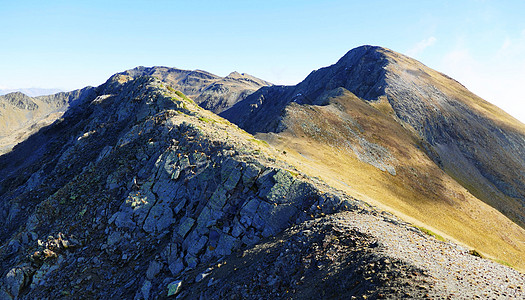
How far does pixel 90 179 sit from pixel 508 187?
9866cm

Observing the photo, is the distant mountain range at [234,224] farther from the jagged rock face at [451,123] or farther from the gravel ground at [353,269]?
the jagged rock face at [451,123]

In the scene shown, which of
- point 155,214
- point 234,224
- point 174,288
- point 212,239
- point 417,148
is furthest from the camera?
point 417,148

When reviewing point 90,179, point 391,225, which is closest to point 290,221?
point 391,225

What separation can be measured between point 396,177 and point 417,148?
23.3 meters

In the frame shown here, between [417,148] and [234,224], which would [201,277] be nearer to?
[234,224]

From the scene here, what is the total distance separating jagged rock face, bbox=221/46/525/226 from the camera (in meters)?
66.7

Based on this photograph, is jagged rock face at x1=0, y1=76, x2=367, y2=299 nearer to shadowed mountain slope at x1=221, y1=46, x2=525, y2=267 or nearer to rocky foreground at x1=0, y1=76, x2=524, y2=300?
rocky foreground at x1=0, y1=76, x2=524, y2=300

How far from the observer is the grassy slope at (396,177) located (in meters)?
35.3

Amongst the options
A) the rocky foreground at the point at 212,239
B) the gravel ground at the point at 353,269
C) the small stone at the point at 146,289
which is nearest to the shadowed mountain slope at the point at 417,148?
the rocky foreground at the point at 212,239

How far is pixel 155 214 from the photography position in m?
23.6

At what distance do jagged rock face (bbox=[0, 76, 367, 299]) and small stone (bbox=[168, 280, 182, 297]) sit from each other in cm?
65

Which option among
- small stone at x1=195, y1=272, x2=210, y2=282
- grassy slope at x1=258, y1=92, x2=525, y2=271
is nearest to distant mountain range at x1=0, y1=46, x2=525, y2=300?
small stone at x1=195, y1=272, x2=210, y2=282

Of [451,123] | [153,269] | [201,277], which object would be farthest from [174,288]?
[451,123]

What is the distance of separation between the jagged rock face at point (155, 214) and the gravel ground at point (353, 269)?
2.06 m
